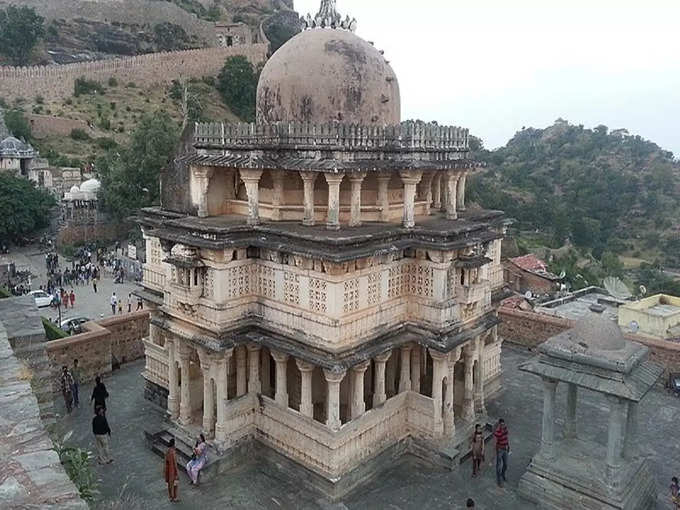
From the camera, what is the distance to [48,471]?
413cm

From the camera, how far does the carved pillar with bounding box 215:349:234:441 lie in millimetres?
12125

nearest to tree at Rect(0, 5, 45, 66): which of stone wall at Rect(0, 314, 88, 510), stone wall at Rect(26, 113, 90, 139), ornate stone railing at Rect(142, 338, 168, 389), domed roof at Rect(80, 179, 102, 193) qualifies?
stone wall at Rect(26, 113, 90, 139)

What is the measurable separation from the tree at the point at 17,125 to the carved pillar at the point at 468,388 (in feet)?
165

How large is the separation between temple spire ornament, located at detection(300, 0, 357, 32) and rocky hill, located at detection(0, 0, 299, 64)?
212 feet

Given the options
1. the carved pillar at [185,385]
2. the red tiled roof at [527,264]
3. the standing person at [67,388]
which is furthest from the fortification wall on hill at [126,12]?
the carved pillar at [185,385]

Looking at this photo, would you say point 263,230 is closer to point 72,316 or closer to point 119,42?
point 72,316

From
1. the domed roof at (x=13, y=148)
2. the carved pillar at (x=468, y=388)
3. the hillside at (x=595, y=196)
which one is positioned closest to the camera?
the carved pillar at (x=468, y=388)

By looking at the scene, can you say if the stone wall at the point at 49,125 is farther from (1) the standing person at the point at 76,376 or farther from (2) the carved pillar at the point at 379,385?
(2) the carved pillar at the point at 379,385

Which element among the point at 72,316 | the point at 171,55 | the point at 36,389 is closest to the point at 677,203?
the point at 171,55

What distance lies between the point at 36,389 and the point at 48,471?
9.26 ft

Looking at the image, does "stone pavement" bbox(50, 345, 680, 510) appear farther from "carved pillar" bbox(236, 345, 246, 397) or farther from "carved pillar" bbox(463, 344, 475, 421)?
"carved pillar" bbox(236, 345, 246, 397)

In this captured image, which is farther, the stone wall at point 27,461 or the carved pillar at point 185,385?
the carved pillar at point 185,385

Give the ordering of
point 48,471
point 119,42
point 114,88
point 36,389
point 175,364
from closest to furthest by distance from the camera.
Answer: point 48,471 → point 36,389 → point 175,364 → point 114,88 → point 119,42

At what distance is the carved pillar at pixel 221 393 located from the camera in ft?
39.8
